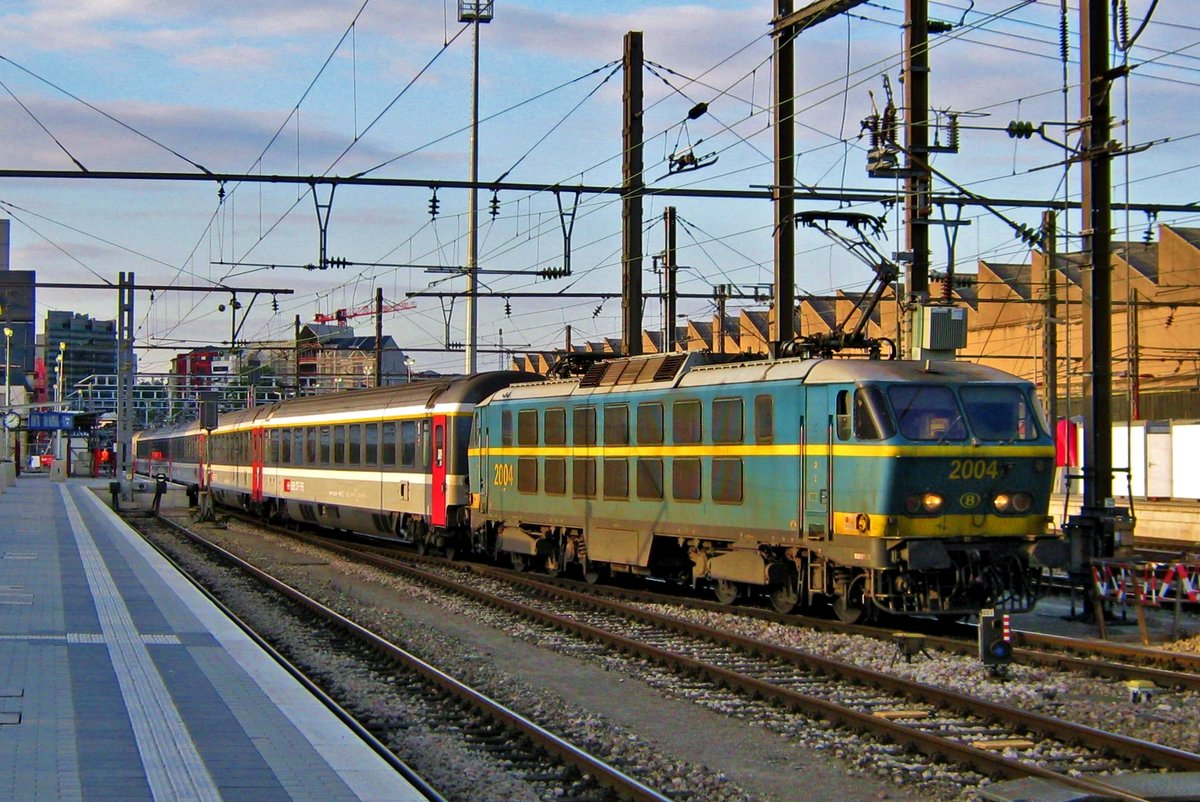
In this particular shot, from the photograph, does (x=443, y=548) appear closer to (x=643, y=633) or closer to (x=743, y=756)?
(x=643, y=633)

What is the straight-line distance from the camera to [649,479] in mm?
19219

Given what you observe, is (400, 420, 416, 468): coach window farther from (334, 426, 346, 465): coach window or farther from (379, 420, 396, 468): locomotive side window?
(334, 426, 346, 465): coach window

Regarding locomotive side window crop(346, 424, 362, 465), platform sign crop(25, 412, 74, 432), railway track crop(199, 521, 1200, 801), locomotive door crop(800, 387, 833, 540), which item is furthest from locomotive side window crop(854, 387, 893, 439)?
platform sign crop(25, 412, 74, 432)

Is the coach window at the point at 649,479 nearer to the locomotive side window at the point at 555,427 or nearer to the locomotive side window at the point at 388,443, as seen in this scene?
the locomotive side window at the point at 555,427

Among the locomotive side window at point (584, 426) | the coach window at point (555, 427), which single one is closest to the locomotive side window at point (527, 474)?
the coach window at point (555, 427)

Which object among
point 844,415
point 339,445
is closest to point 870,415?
point 844,415

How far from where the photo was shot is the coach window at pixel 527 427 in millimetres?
22672

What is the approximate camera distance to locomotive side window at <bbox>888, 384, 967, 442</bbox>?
15.2 metres

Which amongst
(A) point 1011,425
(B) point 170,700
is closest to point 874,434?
(A) point 1011,425

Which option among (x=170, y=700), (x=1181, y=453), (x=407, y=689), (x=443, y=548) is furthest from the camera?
(x=1181, y=453)

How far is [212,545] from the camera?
103ft

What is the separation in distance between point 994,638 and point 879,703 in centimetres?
146

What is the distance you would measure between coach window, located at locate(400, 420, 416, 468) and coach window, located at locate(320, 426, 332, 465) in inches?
198

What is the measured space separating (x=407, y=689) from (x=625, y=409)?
24.6 ft
